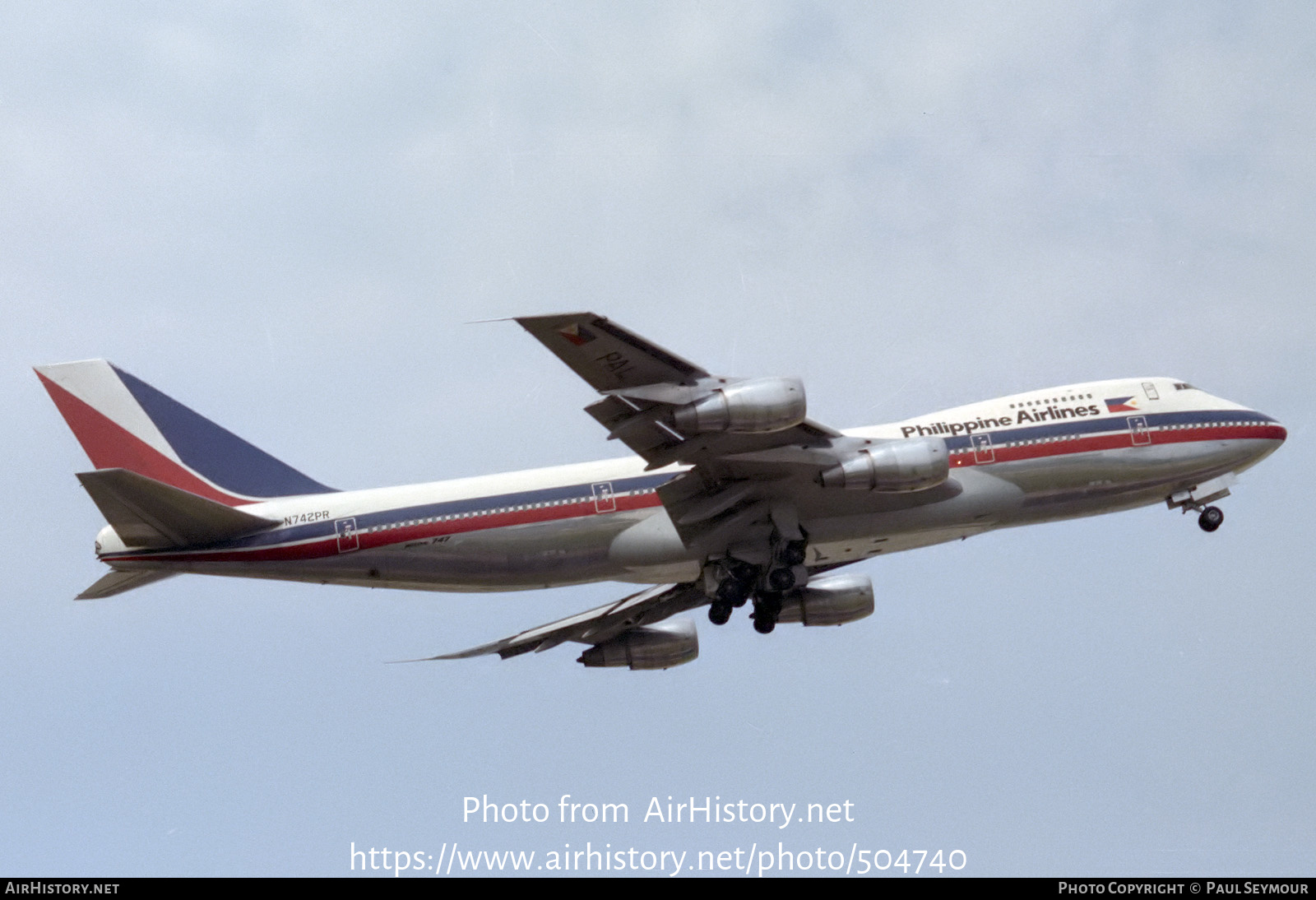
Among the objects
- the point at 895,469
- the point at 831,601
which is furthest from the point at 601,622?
the point at 895,469

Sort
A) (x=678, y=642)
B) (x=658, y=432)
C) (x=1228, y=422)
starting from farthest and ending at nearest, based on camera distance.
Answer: (x=678, y=642) < (x=1228, y=422) < (x=658, y=432)

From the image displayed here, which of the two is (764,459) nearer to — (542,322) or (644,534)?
(644,534)

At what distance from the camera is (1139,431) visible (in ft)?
139

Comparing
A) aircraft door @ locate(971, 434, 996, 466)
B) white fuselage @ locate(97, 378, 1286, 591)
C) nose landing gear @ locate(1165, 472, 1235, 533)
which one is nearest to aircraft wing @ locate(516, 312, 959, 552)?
white fuselage @ locate(97, 378, 1286, 591)

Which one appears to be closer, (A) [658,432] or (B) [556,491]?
(A) [658,432]

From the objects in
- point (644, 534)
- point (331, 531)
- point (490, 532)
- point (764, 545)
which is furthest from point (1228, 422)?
point (331, 531)

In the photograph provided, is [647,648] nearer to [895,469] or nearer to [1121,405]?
[895,469]

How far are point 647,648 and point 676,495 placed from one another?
395 inches

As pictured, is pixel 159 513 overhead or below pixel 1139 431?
overhead

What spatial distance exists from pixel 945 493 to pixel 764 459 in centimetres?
497

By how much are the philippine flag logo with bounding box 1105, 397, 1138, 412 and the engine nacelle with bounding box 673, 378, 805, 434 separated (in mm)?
11074

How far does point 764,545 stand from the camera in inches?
1622

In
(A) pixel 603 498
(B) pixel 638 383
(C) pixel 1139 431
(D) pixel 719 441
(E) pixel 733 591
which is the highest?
(B) pixel 638 383

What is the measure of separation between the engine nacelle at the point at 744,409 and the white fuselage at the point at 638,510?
5122mm
